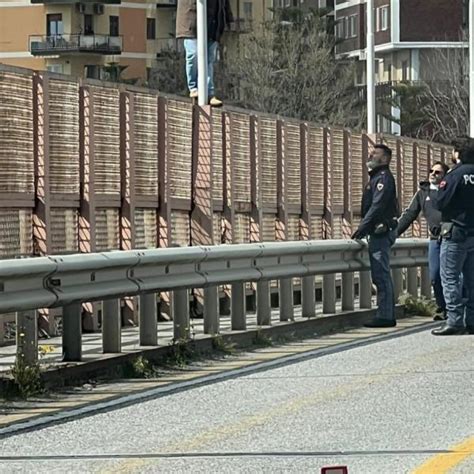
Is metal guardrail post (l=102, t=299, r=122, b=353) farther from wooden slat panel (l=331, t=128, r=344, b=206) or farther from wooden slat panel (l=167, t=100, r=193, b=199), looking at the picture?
wooden slat panel (l=331, t=128, r=344, b=206)

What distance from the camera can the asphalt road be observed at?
925cm

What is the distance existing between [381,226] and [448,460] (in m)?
9.33

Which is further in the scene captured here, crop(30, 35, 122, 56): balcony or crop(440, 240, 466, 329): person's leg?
crop(30, 35, 122, 56): balcony

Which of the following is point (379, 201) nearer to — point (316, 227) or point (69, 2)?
point (316, 227)

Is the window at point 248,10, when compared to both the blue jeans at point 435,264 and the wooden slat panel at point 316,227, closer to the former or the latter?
the wooden slat panel at point 316,227

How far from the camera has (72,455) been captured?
9.58 meters

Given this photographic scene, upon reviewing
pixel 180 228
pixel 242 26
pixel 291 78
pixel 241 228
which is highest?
pixel 242 26

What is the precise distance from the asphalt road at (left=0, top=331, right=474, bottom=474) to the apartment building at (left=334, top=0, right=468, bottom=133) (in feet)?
247

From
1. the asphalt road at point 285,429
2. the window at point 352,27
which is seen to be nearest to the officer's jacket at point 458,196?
the asphalt road at point 285,429

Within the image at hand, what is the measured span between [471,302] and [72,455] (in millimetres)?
8494

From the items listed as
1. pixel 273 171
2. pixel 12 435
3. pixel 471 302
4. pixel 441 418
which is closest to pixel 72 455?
pixel 12 435

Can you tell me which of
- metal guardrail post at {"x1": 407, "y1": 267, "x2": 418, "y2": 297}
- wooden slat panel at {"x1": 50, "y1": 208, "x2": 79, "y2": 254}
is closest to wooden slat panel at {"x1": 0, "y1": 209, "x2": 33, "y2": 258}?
wooden slat panel at {"x1": 50, "y1": 208, "x2": 79, "y2": 254}

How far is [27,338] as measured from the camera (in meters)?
12.4

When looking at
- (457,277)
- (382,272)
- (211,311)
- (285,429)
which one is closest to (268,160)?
(382,272)
